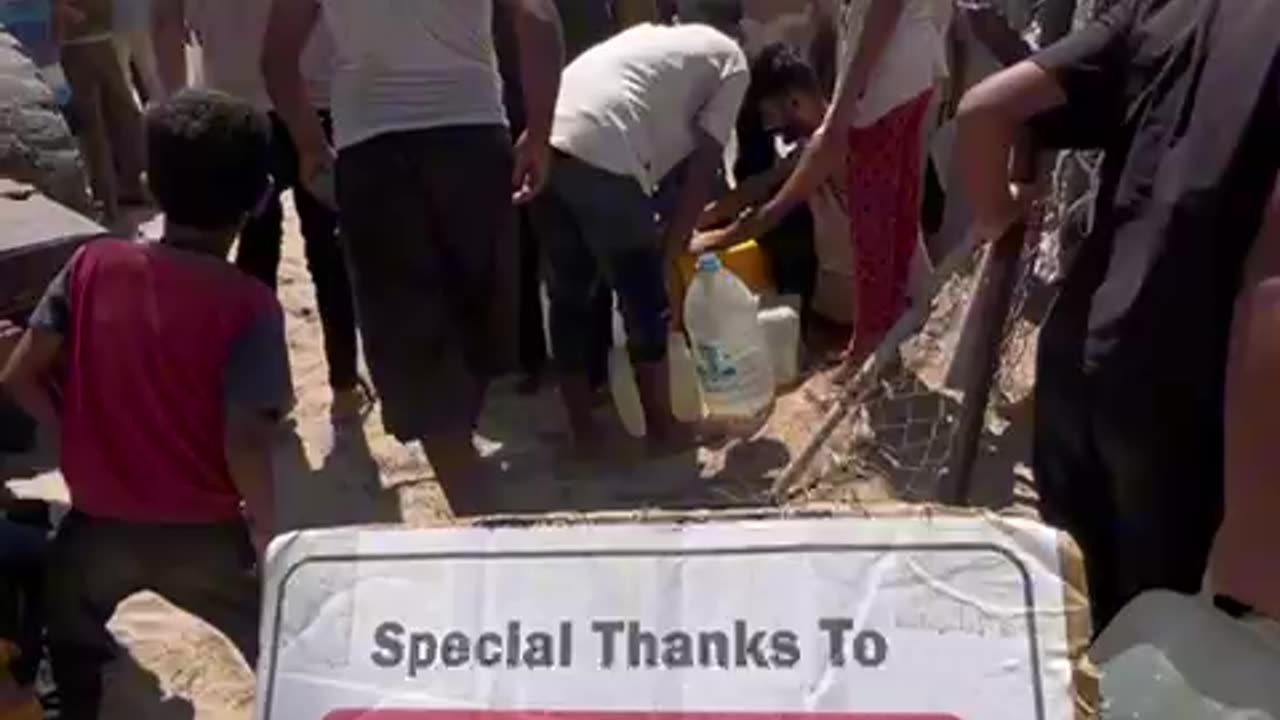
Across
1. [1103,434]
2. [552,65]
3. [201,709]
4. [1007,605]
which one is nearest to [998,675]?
[1007,605]

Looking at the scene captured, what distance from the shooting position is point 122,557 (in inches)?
137

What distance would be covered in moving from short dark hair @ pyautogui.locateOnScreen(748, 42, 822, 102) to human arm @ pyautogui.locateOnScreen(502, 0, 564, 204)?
41.0 inches

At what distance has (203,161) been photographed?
3396mm

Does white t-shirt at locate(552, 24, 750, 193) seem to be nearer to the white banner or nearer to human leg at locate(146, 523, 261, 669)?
human leg at locate(146, 523, 261, 669)

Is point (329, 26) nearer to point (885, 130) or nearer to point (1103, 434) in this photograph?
point (885, 130)

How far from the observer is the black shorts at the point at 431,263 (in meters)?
4.29

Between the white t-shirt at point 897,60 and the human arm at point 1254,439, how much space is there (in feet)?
8.93

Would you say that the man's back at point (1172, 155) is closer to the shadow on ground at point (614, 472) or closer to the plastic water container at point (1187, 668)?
the plastic water container at point (1187, 668)

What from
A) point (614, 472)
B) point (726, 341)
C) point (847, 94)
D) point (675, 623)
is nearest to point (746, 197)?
point (726, 341)

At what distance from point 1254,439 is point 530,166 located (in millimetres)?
2480

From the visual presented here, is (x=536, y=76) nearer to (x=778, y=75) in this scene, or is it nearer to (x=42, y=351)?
(x=778, y=75)

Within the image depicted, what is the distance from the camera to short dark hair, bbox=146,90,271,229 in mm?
3402

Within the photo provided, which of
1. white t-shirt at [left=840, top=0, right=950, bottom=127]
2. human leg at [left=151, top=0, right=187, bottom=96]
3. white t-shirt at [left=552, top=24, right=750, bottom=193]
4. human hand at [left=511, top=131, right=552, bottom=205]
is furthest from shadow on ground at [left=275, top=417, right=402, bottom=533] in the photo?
white t-shirt at [left=840, top=0, right=950, bottom=127]

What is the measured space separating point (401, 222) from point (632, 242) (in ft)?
2.57
